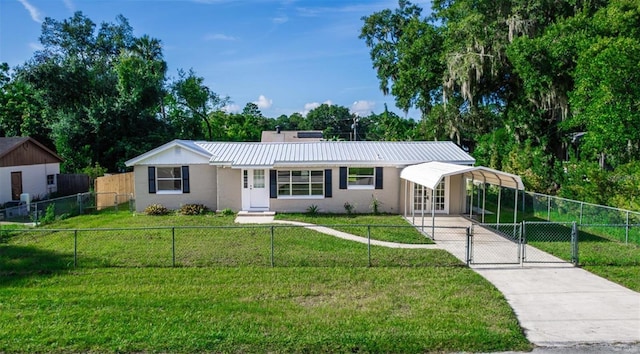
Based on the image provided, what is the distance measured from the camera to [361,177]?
18.6 meters

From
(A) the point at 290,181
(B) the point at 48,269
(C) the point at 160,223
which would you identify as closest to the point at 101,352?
(B) the point at 48,269

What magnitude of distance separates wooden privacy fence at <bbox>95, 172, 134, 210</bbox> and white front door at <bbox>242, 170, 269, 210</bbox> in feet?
21.8

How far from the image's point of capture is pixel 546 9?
21625mm

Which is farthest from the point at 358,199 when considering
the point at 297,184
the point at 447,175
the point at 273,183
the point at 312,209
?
the point at 447,175

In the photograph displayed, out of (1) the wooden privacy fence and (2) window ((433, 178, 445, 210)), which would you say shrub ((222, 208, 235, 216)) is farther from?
(2) window ((433, 178, 445, 210))

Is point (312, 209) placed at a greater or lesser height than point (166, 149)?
lesser

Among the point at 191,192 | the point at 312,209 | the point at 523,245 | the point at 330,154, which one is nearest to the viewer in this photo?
the point at 523,245

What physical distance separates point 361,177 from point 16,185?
17.9 metres

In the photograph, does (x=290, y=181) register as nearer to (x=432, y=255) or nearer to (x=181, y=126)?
(x=432, y=255)

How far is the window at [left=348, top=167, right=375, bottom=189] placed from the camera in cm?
1858

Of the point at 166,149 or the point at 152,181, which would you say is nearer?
the point at 166,149

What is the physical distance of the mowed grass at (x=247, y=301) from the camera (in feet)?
20.0

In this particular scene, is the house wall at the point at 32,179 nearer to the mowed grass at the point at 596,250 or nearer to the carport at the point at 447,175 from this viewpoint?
the carport at the point at 447,175

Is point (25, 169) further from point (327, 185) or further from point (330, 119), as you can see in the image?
point (330, 119)
